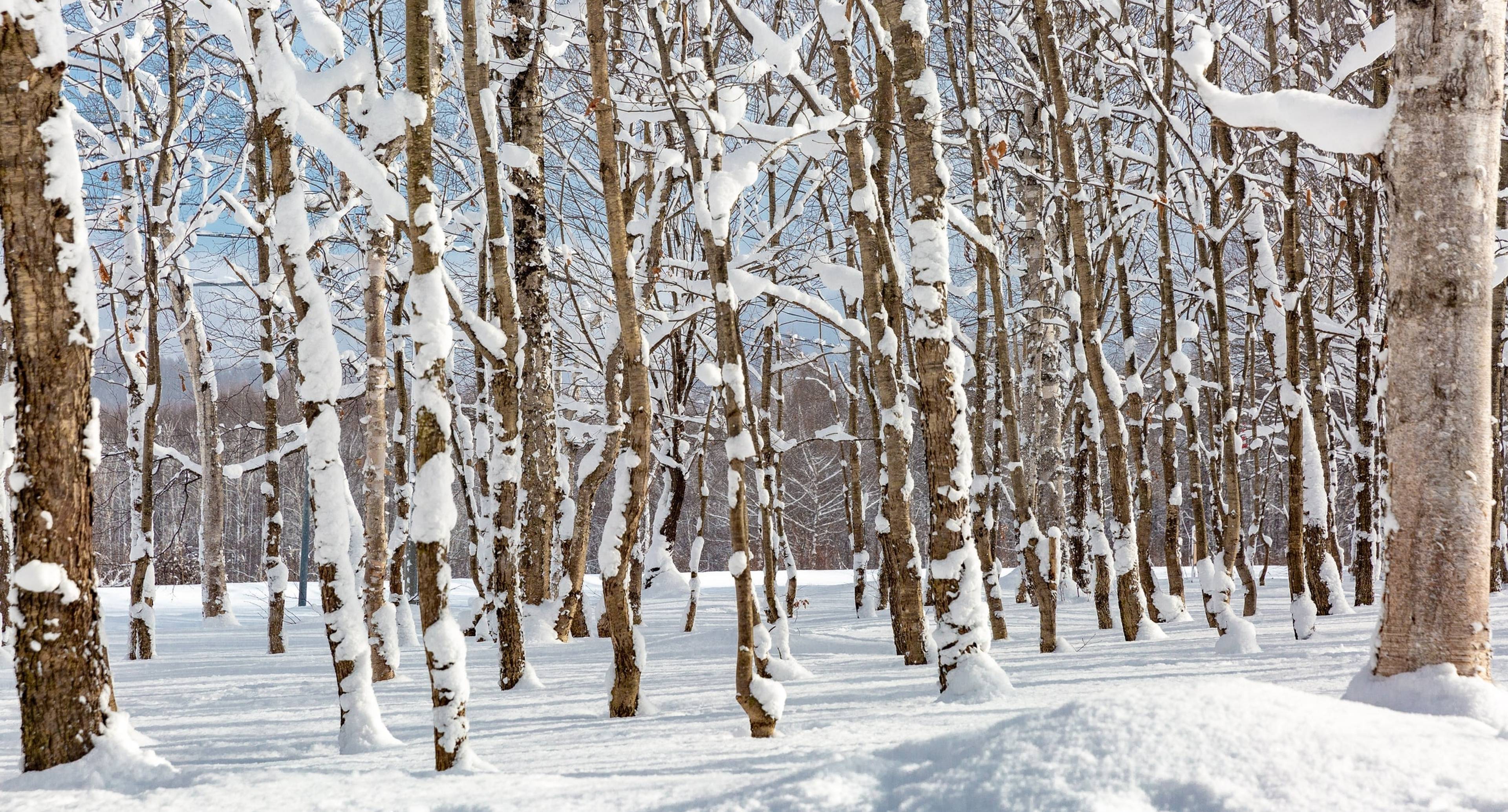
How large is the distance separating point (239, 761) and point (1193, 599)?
15.2m

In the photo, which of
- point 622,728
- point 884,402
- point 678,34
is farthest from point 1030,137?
point 622,728

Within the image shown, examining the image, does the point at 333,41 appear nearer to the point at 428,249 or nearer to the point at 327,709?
the point at 428,249

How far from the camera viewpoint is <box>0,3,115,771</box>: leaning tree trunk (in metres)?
3.35

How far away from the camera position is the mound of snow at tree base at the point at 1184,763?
219 cm

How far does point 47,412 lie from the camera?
135 inches

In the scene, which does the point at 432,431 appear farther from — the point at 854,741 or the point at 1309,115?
the point at 1309,115

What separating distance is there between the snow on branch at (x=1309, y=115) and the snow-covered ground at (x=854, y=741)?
2.11 metres

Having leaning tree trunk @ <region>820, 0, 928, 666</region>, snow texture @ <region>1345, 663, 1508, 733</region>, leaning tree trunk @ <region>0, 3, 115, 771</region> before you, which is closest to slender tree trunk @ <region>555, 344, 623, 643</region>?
leaning tree trunk @ <region>820, 0, 928, 666</region>

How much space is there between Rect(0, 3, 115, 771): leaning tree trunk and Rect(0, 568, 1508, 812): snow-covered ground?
0.29 m

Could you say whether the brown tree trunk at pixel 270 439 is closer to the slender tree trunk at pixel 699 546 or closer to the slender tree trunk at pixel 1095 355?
the slender tree trunk at pixel 699 546

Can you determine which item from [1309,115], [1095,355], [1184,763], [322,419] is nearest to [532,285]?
[322,419]

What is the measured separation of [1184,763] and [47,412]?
3843 mm

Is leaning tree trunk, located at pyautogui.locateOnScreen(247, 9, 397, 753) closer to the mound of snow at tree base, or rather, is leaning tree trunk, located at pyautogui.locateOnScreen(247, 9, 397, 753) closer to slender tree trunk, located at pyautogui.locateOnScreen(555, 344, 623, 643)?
the mound of snow at tree base

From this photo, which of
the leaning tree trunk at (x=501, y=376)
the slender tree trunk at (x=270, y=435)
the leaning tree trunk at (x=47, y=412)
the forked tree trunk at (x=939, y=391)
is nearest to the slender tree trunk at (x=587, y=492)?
the leaning tree trunk at (x=501, y=376)
